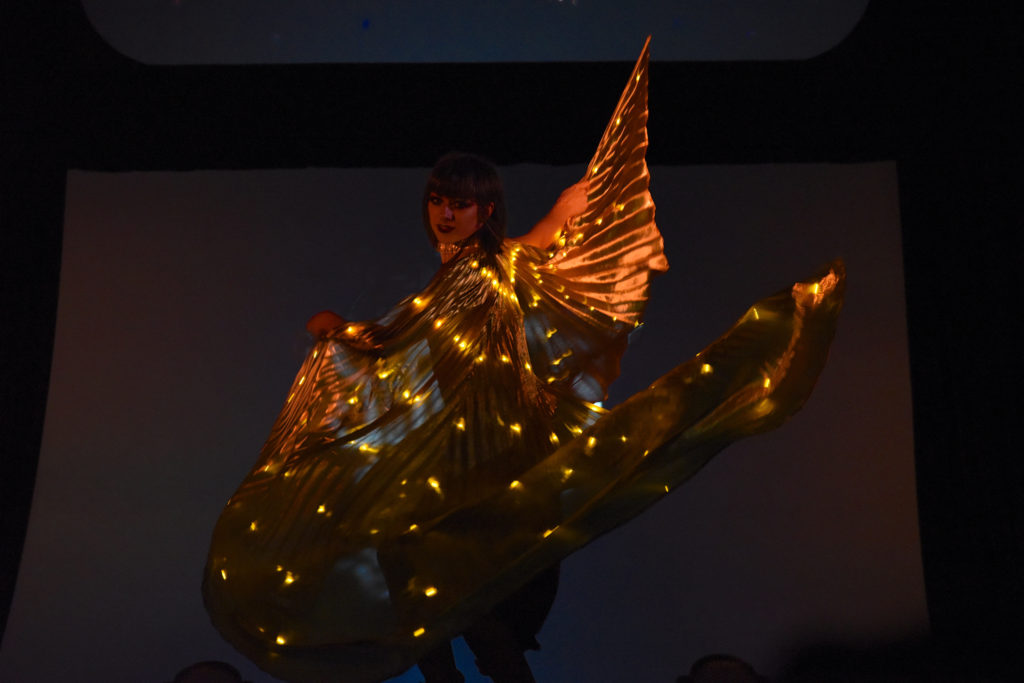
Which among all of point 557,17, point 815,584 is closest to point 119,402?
point 557,17

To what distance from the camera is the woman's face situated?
172 cm

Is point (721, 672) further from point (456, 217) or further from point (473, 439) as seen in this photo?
point (456, 217)

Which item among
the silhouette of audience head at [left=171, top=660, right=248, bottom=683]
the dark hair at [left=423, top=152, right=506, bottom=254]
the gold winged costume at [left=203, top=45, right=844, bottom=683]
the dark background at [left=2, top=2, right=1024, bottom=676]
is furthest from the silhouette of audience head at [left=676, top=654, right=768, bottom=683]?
the dark hair at [left=423, top=152, right=506, bottom=254]

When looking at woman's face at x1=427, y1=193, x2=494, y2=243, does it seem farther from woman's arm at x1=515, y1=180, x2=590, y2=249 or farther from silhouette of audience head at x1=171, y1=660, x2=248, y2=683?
silhouette of audience head at x1=171, y1=660, x2=248, y2=683

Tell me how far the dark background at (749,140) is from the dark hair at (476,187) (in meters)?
0.94

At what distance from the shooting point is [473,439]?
1.53 m

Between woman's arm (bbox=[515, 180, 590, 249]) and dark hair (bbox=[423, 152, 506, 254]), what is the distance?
0.08m

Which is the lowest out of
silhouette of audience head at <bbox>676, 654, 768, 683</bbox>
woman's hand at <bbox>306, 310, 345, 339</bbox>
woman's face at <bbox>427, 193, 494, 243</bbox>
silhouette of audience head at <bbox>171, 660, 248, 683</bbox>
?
silhouette of audience head at <bbox>676, 654, 768, 683</bbox>

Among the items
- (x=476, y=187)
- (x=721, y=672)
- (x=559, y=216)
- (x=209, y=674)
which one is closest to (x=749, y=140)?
(x=559, y=216)

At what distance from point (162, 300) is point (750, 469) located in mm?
1892

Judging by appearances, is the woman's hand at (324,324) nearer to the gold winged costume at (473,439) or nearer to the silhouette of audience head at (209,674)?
the gold winged costume at (473,439)

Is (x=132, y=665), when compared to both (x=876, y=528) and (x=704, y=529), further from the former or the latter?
(x=876, y=528)

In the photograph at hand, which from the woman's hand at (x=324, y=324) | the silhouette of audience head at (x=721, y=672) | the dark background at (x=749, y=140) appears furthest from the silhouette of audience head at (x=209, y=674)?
the silhouette of audience head at (x=721, y=672)

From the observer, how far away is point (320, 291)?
264 centimetres
